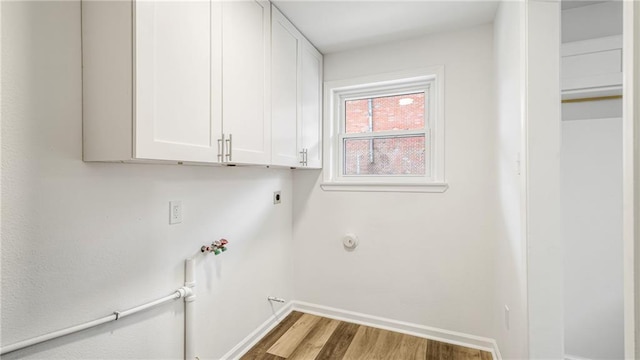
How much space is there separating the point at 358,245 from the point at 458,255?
772 mm

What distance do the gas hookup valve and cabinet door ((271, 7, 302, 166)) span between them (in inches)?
23.0

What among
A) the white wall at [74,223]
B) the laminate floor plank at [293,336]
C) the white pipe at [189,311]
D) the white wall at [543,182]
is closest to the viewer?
the white wall at [74,223]

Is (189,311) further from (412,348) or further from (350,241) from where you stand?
(412,348)

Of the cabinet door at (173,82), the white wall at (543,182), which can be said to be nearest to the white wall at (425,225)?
the white wall at (543,182)

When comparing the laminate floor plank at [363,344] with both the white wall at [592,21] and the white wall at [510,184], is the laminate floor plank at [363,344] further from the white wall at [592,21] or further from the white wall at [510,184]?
the white wall at [592,21]

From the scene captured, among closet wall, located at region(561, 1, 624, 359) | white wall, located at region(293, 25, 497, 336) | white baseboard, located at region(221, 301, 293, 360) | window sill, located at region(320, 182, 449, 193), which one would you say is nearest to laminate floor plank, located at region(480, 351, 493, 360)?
white wall, located at region(293, 25, 497, 336)

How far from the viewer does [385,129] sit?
252 centimetres

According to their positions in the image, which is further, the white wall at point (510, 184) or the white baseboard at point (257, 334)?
the white baseboard at point (257, 334)

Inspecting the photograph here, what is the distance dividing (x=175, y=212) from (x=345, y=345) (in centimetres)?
154

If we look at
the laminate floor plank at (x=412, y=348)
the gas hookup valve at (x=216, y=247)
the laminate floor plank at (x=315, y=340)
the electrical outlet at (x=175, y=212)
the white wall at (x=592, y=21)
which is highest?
the white wall at (x=592, y=21)

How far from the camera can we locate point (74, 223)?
1.13m

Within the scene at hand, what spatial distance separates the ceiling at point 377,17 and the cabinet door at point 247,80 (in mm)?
293

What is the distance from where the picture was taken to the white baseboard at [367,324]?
2.05 meters

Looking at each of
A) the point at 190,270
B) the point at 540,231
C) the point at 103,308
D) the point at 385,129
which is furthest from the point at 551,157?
the point at 103,308
